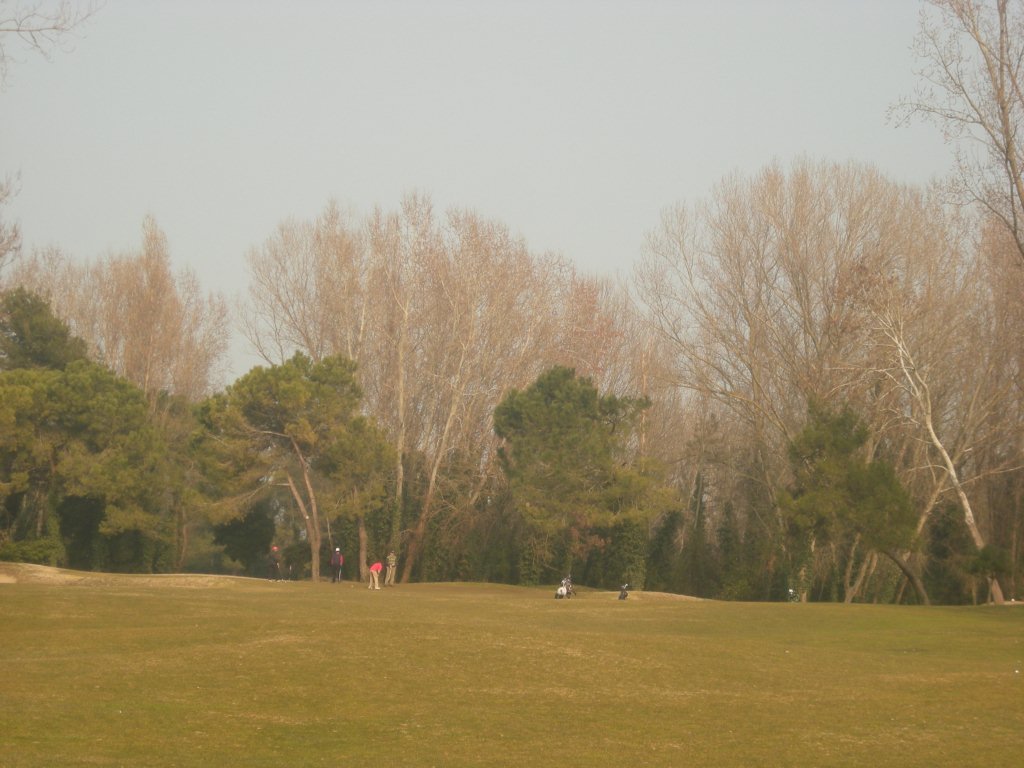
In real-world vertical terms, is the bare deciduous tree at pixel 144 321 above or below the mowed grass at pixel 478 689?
above

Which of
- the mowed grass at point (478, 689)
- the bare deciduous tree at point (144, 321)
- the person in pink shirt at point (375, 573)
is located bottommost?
the mowed grass at point (478, 689)

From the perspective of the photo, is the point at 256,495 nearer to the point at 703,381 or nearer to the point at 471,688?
the point at 703,381

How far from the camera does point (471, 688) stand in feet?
48.9

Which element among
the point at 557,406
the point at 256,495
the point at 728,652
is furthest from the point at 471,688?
the point at 256,495

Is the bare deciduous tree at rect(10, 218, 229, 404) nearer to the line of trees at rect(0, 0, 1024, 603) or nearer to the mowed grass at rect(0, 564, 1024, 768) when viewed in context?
the line of trees at rect(0, 0, 1024, 603)

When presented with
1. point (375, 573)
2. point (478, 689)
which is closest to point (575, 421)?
point (375, 573)

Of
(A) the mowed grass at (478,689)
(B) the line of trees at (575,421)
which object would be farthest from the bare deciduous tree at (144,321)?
(A) the mowed grass at (478,689)

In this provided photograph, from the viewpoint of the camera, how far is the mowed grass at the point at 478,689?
37.2ft

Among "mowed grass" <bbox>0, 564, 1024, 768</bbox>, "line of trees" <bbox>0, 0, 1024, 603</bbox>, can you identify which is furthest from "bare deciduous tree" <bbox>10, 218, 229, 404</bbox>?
"mowed grass" <bbox>0, 564, 1024, 768</bbox>

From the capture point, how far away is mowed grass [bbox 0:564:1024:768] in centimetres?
1133

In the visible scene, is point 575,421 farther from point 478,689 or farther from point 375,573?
point 478,689

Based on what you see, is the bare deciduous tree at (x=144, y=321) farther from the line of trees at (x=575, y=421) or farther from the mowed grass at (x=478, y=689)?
the mowed grass at (x=478, y=689)

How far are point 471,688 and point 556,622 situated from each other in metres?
9.08

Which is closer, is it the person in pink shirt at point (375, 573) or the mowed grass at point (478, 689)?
the mowed grass at point (478, 689)
